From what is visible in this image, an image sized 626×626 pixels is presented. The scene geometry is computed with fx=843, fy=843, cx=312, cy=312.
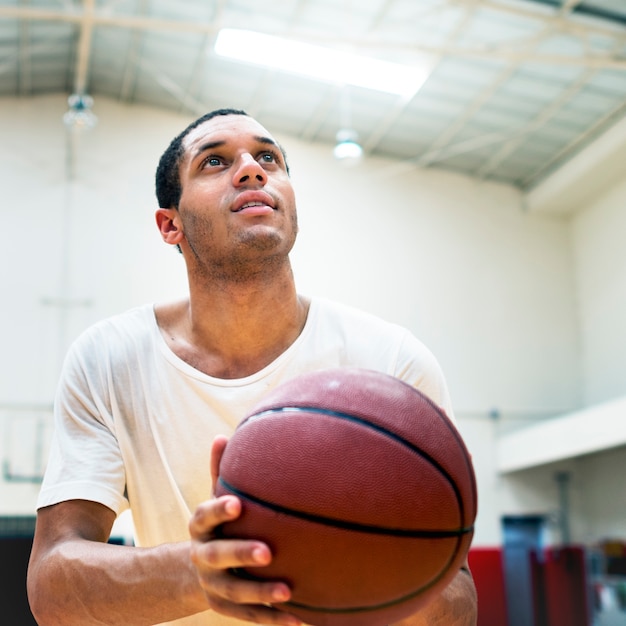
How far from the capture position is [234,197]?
2283mm

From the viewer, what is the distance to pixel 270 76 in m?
11.2

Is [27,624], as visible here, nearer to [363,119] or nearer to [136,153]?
[136,153]

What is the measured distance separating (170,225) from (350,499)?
1443 mm

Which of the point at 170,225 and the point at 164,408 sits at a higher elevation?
the point at 170,225

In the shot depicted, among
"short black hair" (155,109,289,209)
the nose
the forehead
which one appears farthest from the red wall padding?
the nose

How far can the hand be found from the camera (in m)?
1.38

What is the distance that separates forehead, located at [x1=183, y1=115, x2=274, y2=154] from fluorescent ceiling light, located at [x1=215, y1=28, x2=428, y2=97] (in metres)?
8.30

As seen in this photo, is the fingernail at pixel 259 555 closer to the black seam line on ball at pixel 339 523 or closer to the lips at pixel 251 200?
the black seam line on ball at pixel 339 523

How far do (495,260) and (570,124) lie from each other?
7.96 ft

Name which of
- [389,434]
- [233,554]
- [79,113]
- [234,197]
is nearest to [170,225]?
Answer: [234,197]

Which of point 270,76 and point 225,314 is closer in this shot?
point 225,314

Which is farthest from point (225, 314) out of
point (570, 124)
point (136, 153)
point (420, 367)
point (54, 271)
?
point (570, 124)

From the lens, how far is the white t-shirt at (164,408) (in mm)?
2199

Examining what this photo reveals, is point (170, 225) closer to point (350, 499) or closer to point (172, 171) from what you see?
point (172, 171)
